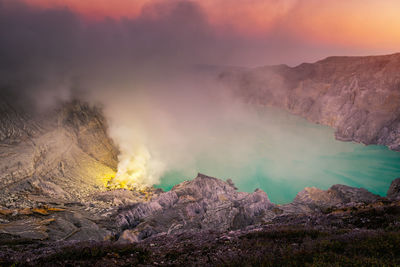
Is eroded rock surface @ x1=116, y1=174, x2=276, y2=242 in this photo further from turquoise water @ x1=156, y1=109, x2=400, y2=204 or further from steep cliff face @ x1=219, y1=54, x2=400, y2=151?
steep cliff face @ x1=219, y1=54, x2=400, y2=151

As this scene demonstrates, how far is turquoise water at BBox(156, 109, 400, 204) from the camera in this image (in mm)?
41781

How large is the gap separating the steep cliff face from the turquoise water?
8.15 metres

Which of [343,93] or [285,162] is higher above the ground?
[343,93]

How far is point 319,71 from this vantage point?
11250 centimetres

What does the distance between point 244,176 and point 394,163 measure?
4207 centimetres

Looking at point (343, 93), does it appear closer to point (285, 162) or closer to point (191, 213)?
point (285, 162)

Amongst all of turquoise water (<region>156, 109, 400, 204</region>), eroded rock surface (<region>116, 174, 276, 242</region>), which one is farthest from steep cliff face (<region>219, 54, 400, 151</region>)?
Result: eroded rock surface (<region>116, 174, 276, 242</region>)

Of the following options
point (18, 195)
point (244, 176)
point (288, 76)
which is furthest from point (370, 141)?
point (18, 195)

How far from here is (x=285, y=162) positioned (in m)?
50.8

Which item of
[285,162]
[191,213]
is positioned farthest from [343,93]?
[191,213]

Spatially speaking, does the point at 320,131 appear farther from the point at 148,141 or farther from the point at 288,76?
the point at 148,141

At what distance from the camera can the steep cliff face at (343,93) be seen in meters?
71.6

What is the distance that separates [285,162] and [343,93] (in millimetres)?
63167

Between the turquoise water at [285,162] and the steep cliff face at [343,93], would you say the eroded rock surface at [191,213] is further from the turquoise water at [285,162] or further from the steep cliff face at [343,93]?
the steep cliff face at [343,93]
